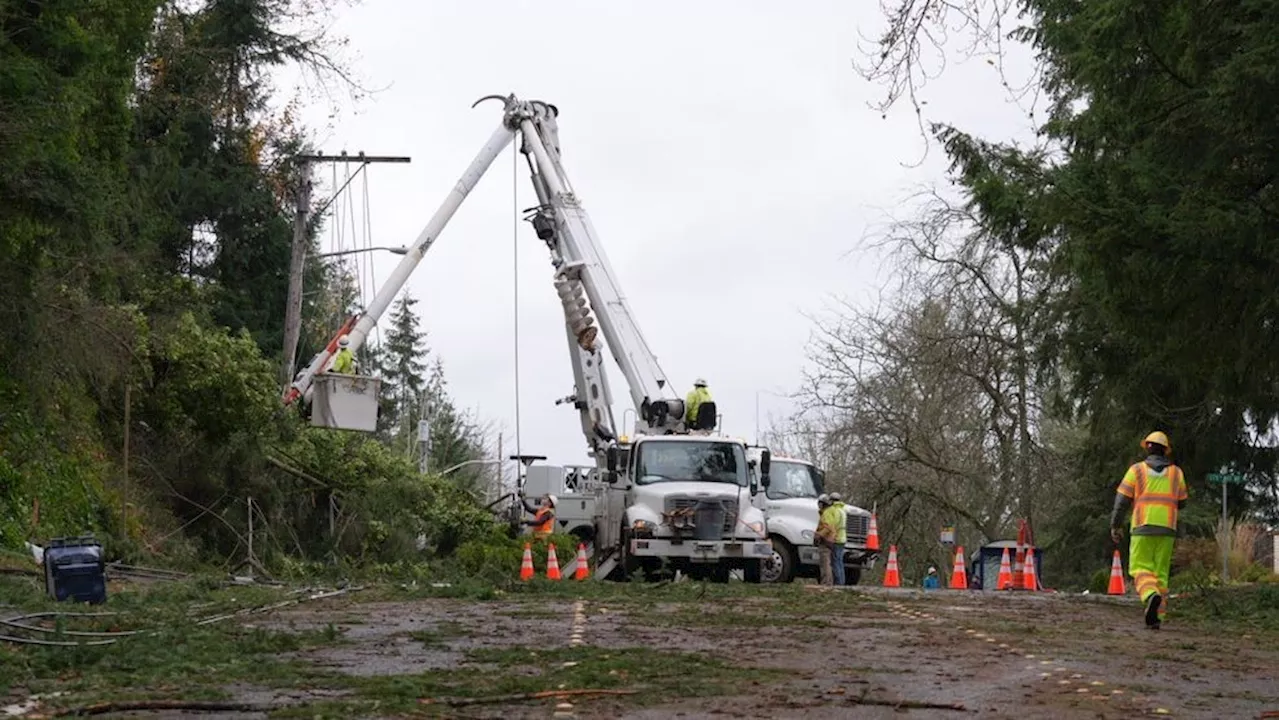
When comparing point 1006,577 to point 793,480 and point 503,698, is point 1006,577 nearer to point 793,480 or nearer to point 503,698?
point 793,480

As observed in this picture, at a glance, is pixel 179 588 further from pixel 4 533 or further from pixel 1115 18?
pixel 1115 18

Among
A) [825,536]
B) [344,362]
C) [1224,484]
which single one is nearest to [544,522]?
[344,362]

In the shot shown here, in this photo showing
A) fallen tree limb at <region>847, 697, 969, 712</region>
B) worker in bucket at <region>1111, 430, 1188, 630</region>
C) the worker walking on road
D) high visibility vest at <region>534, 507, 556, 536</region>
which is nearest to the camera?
fallen tree limb at <region>847, 697, 969, 712</region>

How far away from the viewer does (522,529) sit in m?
37.8

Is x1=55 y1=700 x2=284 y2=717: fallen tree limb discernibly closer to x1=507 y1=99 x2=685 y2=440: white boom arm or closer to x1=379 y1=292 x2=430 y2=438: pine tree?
x1=507 y1=99 x2=685 y2=440: white boom arm

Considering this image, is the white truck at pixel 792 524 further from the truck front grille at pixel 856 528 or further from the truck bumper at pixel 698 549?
the truck bumper at pixel 698 549

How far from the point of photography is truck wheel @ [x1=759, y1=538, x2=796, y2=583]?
103 ft

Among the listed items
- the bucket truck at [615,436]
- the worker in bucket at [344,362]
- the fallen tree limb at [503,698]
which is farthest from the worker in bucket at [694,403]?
the fallen tree limb at [503,698]

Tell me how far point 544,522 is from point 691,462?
11.4 ft

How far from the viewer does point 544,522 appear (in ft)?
105

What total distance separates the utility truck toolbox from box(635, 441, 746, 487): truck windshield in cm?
1248

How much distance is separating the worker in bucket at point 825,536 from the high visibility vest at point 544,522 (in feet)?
14.8

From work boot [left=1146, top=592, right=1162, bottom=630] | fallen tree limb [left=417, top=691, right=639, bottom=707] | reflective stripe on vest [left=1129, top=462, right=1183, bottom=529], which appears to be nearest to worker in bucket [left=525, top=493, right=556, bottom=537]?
reflective stripe on vest [left=1129, top=462, right=1183, bottom=529]

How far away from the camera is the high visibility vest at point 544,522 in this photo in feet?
105
